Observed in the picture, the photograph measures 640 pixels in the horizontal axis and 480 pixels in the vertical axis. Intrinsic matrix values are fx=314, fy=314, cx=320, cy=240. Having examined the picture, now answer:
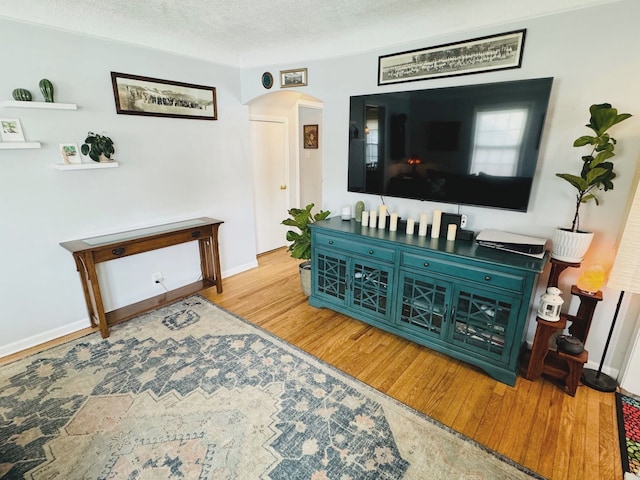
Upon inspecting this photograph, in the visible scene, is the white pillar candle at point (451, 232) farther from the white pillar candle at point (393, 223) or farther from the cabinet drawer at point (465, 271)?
the white pillar candle at point (393, 223)

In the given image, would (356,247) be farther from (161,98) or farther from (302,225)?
(161,98)

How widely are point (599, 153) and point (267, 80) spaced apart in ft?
9.47

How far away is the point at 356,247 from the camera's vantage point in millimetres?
2613

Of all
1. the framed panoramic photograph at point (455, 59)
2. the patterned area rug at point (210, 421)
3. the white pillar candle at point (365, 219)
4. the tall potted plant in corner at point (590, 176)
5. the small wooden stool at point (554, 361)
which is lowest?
the patterned area rug at point (210, 421)

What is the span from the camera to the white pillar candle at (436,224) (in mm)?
2402

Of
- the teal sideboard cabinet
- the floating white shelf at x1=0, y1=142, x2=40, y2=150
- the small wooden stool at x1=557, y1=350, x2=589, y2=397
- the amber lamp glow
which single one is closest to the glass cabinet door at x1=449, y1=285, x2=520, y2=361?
the teal sideboard cabinet

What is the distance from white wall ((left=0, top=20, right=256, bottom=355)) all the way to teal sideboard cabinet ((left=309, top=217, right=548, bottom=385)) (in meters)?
1.56

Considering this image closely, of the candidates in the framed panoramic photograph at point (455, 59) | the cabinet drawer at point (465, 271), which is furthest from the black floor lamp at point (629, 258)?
the framed panoramic photograph at point (455, 59)

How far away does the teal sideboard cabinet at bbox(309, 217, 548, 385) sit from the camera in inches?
78.0

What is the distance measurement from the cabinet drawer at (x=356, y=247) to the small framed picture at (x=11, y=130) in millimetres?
2307

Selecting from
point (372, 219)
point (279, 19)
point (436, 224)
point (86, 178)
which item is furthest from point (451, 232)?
point (86, 178)

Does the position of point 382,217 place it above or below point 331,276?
above

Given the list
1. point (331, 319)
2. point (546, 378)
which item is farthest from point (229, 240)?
point (546, 378)

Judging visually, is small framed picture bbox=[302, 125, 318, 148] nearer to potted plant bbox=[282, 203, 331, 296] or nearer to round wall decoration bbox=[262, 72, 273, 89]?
round wall decoration bbox=[262, 72, 273, 89]
